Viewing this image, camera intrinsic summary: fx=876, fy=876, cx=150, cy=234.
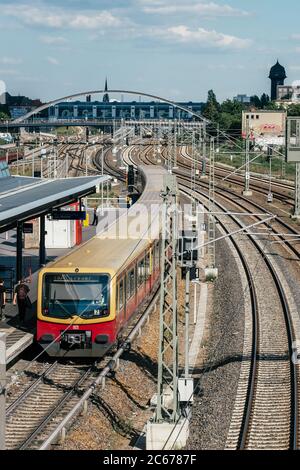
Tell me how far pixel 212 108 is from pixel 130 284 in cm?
10469

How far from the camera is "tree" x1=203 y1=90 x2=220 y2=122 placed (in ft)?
383

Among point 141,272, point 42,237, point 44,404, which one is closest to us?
point 44,404

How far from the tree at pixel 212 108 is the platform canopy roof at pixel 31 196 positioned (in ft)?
276

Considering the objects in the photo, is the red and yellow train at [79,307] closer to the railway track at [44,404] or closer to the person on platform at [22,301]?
the railway track at [44,404]

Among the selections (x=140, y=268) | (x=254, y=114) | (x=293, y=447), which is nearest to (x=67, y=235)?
(x=140, y=268)

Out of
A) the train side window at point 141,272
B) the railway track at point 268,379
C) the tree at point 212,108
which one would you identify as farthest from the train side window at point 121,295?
the tree at point 212,108

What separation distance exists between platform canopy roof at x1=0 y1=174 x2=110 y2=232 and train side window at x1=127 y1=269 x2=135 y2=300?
9.07 feet

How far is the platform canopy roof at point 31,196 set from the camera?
64.8 ft

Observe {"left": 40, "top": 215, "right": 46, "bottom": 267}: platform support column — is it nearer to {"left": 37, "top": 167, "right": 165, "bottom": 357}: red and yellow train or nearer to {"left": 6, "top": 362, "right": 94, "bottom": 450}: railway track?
{"left": 37, "top": 167, "right": 165, "bottom": 357}: red and yellow train

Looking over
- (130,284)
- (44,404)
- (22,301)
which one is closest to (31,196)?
(22,301)

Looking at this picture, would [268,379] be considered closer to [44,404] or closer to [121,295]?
[121,295]

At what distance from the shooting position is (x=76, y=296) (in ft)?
59.4

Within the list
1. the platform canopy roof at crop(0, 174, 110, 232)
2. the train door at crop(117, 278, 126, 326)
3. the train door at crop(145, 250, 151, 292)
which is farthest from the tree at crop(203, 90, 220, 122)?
the train door at crop(117, 278, 126, 326)
